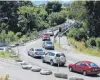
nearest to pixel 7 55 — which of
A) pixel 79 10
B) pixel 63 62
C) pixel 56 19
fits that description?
pixel 63 62

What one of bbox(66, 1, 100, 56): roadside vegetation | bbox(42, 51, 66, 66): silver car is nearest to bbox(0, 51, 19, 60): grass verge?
bbox(42, 51, 66, 66): silver car

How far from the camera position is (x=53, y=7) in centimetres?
12750

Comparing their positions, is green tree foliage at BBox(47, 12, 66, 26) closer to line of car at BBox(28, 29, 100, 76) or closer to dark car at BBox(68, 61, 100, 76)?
line of car at BBox(28, 29, 100, 76)

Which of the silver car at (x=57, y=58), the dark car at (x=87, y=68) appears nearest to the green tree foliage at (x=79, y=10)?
the silver car at (x=57, y=58)

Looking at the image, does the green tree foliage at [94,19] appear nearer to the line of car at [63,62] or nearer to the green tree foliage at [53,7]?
the line of car at [63,62]

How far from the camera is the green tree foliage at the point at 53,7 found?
128 m

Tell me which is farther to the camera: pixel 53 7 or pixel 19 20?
pixel 53 7

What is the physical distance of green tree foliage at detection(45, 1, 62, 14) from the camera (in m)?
128

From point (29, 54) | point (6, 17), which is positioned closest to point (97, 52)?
point (29, 54)

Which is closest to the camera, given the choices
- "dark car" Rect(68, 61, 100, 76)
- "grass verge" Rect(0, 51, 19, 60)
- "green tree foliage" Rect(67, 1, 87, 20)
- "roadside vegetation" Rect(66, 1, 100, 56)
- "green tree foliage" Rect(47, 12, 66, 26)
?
"dark car" Rect(68, 61, 100, 76)

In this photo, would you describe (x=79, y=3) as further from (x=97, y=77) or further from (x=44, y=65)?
(x=97, y=77)

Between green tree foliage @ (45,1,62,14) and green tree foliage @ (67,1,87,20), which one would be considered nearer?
green tree foliage @ (67,1,87,20)

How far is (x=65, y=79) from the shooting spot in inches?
1224

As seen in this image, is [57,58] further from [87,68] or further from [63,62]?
[87,68]
